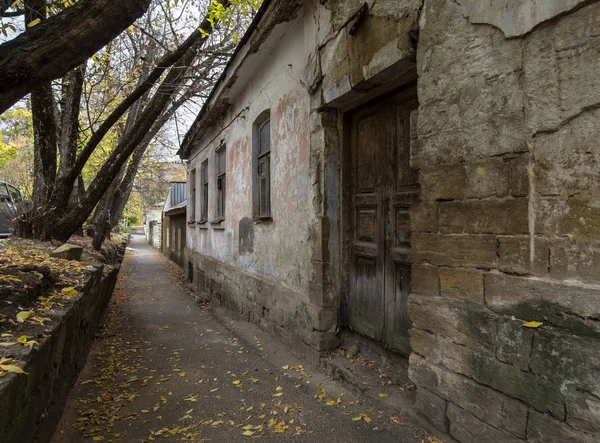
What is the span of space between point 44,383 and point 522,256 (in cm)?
293

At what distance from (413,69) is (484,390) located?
234 centimetres

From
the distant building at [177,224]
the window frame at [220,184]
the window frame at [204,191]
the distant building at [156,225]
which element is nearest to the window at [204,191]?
the window frame at [204,191]

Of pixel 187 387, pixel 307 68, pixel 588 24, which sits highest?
pixel 307 68

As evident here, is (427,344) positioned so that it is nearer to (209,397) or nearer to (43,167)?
(209,397)

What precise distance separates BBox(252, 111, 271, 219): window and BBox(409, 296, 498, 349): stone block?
10.3 feet

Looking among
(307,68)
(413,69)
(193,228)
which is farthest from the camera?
(193,228)

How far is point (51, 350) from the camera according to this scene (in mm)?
2479

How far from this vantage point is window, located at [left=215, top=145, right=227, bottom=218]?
26.8 ft

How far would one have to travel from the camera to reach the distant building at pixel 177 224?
1547cm

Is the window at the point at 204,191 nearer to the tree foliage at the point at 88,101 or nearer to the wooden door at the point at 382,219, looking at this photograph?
the tree foliage at the point at 88,101

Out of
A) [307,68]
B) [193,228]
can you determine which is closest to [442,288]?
[307,68]

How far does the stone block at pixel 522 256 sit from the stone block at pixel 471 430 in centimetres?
93

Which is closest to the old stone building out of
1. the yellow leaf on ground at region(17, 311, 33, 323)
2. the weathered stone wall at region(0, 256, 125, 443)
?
the weathered stone wall at region(0, 256, 125, 443)

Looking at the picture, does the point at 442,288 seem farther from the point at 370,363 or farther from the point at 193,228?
the point at 193,228
